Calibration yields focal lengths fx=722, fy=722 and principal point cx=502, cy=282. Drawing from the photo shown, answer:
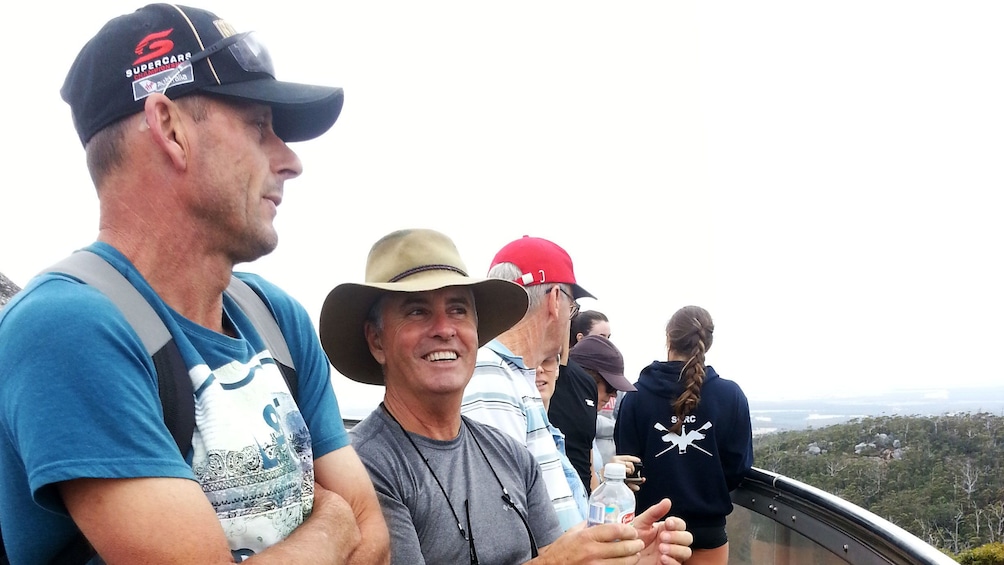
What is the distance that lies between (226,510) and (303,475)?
20 centimetres

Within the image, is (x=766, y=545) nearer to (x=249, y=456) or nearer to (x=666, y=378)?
(x=666, y=378)

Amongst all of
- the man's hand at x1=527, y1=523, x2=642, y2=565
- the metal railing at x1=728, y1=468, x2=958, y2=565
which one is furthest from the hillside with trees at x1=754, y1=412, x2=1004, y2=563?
the man's hand at x1=527, y1=523, x2=642, y2=565

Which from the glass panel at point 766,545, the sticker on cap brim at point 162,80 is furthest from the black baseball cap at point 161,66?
the glass panel at point 766,545

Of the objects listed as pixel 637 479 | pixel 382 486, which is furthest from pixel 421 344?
pixel 637 479

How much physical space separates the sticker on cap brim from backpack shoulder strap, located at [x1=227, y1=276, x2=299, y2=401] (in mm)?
438

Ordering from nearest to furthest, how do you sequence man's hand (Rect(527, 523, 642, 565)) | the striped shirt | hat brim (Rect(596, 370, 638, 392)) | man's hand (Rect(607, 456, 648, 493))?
1. man's hand (Rect(527, 523, 642, 565))
2. the striped shirt
3. man's hand (Rect(607, 456, 648, 493))
4. hat brim (Rect(596, 370, 638, 392))

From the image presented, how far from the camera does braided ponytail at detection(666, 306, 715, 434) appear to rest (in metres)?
4.47

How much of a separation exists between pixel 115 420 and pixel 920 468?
3.87m

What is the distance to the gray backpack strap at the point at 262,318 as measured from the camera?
1.58 m

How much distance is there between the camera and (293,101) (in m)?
1.53

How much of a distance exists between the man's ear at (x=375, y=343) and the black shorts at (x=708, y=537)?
2.78m

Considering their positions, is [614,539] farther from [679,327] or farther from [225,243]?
[679,327]

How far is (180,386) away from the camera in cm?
124

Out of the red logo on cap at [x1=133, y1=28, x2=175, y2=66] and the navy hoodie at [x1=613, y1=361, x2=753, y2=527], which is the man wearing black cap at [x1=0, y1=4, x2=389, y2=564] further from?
the navy hoodie at [x1=613, y1=361, x2=753, y2=527]
